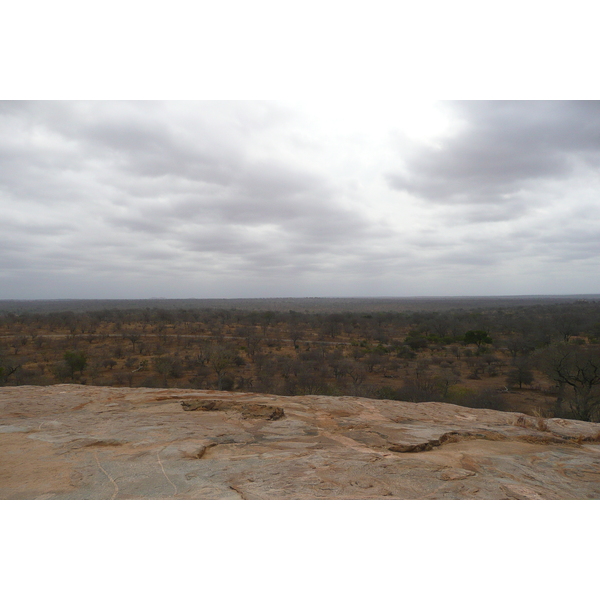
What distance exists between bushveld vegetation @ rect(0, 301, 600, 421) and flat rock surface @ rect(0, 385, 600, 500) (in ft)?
20.4

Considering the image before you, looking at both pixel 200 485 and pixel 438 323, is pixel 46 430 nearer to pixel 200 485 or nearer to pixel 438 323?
pixel 200 485

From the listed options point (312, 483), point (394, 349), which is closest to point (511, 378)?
point (394, 349)

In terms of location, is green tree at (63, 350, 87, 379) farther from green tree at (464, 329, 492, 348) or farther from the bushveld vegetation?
green tree at (464, 329, 492, 348)

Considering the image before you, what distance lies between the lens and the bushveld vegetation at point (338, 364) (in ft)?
59.1

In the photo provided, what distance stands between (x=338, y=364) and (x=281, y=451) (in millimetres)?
19993

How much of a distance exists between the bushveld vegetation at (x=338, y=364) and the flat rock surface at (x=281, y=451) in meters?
6.21

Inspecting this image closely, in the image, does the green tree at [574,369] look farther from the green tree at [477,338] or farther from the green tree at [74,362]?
the green tree at [74,362]

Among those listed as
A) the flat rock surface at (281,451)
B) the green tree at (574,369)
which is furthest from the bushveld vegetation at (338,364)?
the flat rock surface at (281,451)

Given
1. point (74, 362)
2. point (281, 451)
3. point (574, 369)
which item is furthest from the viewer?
point (74, 362)

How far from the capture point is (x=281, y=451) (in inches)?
195

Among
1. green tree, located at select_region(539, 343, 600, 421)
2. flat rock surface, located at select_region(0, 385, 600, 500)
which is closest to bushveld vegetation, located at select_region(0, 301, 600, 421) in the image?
green tree, located at select_region(539, 343, 600, 421)

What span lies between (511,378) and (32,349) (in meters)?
37.6

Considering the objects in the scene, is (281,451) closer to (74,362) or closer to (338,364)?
→ (338,364)

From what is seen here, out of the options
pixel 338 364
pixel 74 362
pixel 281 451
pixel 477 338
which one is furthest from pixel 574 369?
pixel 74 362
